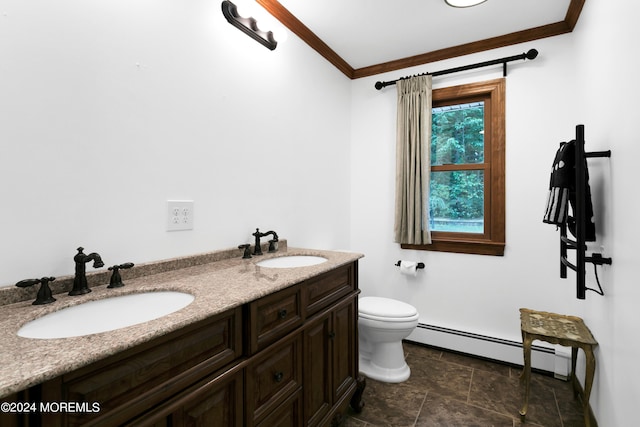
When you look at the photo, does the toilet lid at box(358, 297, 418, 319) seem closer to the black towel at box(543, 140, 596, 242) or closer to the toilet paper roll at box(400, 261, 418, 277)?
the toilet paper roll at box(400, 261, 418, 277)

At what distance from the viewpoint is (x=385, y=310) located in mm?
2137

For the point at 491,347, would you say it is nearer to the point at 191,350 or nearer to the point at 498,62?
the point at 498,62

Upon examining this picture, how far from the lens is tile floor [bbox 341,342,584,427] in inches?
68.6

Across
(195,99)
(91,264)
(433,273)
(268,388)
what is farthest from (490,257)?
(91,264)

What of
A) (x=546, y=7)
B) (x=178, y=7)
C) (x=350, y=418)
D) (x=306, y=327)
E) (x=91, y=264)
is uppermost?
(x=546, y=7)

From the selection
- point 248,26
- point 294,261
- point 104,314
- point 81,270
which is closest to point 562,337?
point 294,261

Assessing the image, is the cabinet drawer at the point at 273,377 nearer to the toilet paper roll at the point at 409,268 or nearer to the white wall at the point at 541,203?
the white wall at the point at 541,203

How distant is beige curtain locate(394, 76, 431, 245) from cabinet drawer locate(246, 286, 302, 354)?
1605mm

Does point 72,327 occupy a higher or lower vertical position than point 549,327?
higher

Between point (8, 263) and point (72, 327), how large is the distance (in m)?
0.28

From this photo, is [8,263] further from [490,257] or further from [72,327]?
[490,257]

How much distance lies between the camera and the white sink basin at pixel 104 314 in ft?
2.88

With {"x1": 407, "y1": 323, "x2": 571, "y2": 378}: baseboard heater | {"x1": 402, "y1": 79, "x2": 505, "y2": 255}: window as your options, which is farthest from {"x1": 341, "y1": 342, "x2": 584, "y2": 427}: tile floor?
{"x1": 402, "y1": 79, "x2": 505, "y2": 255}: window

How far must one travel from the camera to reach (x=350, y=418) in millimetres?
1786
